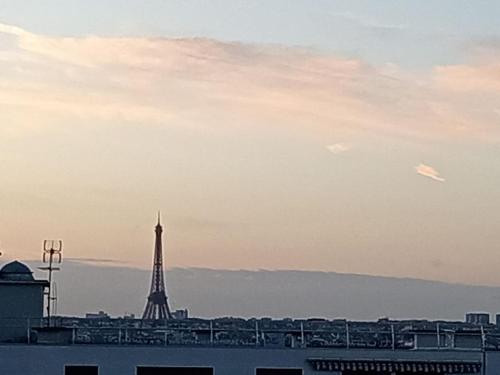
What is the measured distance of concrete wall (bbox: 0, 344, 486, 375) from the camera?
50.1 metres

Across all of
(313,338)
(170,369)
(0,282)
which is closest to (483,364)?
(313,338)

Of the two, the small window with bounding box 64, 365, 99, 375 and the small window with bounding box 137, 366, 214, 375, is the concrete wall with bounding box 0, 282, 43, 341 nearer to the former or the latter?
the small window with bounding box 64, 365, 99, 375

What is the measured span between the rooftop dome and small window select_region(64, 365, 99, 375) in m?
A: 5.81

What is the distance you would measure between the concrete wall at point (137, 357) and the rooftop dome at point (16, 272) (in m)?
5.07

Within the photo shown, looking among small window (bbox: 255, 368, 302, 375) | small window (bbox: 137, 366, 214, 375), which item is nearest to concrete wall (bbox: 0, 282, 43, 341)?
small window (bbox: 137, 366, 214, 375)

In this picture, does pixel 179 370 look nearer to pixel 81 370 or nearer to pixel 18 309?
pixel 81 370

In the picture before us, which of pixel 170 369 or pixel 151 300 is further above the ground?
pixel 151 300

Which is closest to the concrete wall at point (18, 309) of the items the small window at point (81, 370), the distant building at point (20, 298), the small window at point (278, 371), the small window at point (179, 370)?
the distant building at point (20, 298)

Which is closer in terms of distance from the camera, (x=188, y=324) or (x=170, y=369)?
(x=170, y=369)

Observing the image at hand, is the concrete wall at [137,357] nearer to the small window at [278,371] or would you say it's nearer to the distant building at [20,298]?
the small window at [278,371]

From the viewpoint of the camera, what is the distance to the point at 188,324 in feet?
184

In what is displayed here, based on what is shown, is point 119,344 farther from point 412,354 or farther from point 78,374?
point 412,354

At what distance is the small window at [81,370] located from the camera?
50219mm

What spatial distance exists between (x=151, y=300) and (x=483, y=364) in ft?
169
